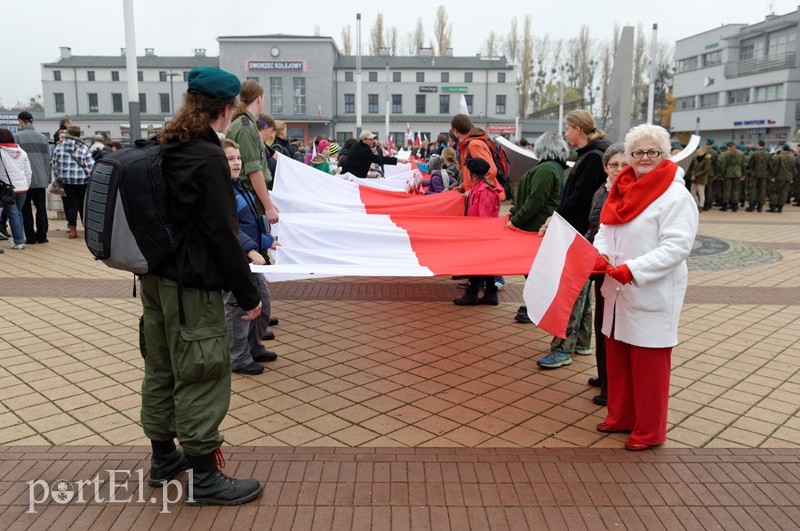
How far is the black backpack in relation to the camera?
308 centimetres

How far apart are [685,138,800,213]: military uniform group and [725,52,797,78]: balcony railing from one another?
4244 centimetres

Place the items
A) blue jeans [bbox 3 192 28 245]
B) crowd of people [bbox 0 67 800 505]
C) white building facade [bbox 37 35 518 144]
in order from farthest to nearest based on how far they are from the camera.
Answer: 1. white building facade [bbox 37 35 518 144]
2. blue jeans [bbox 3 192 28 245]
3. crowd of people [bbox 0 67 800 505]

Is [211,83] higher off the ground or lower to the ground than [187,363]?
higher

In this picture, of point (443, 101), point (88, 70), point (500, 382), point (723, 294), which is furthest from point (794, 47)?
point (88, 70)

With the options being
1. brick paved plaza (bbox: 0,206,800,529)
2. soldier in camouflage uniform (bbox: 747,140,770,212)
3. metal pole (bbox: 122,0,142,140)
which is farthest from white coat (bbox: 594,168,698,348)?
soldier in camouflage uniform (bbox: 747,140,770,212)

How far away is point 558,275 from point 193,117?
234 cm

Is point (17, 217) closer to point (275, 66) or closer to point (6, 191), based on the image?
point (6, 191)

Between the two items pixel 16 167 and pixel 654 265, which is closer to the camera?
pixel 654 265

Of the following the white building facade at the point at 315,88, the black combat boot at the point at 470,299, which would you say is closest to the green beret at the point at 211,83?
the black combat boot at the point at 470,299

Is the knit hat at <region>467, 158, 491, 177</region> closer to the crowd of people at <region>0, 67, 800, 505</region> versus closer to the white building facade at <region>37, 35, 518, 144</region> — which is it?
the crowd of people at <region>0, 67, 800, 505</region>

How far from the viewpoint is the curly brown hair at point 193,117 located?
312 centimetres

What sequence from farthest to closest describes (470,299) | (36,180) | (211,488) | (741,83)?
(741,83)
(36,180)
(470,299)
(211,488)

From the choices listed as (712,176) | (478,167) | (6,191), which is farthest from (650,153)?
(712,176)

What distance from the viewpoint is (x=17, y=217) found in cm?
1112
